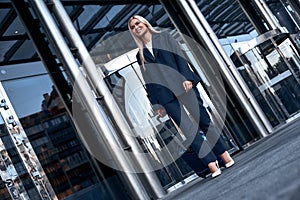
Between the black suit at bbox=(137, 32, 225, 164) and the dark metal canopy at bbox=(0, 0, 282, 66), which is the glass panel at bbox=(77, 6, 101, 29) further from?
the black suit at bbox=(137, 32, 225, 164)

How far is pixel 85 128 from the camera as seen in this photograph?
420 cm

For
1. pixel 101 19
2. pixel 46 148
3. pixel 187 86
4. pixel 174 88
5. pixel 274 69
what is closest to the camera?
pixel 187 86

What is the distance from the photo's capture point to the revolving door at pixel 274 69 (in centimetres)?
566

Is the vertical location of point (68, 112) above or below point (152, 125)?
above

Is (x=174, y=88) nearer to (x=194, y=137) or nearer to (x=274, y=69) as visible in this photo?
(x=194, y=137)

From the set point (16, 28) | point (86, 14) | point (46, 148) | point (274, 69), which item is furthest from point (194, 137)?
point (86, 14)

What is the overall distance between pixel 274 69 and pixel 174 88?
11.2 feet

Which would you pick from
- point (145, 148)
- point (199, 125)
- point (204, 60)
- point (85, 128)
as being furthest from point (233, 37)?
point (199, 125)

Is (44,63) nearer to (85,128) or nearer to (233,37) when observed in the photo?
(85,128)

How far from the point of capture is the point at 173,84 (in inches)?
120

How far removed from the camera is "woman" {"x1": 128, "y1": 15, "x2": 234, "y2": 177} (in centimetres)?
300

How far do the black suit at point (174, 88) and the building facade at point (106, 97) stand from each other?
1.01m

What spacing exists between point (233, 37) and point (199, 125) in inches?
247

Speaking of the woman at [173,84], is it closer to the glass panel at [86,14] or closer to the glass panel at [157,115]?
the glass panel at [157,115]
